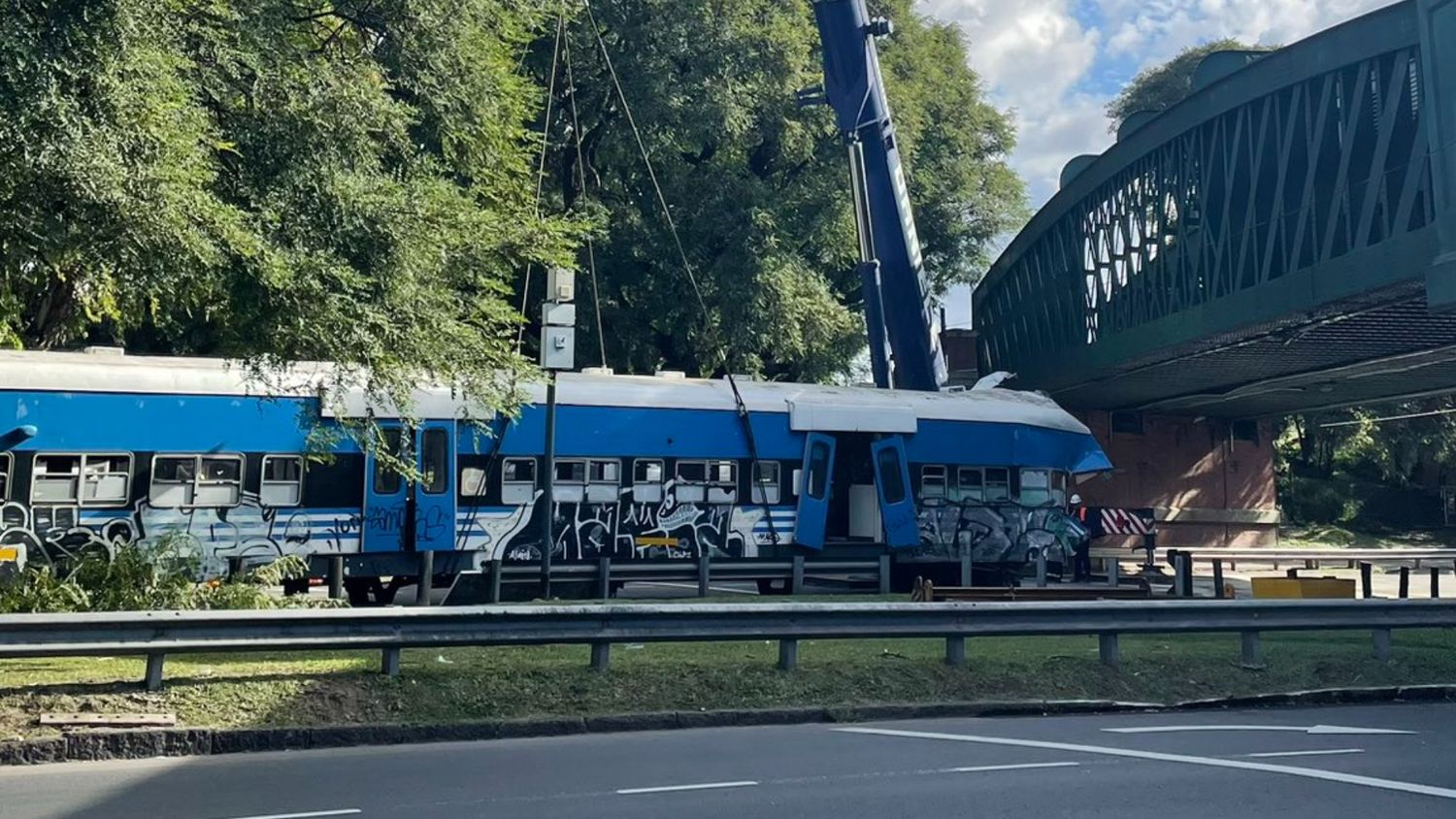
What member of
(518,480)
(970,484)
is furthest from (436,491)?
(970,484)

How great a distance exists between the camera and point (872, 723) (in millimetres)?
10734

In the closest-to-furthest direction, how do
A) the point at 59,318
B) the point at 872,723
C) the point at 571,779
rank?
1. the point at 571,779
2. the point at 872,723
3. the point at 59,318

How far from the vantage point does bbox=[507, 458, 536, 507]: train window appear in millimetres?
19375

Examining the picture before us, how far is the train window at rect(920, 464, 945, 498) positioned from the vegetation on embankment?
847 cm

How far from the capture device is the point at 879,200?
25656 mm

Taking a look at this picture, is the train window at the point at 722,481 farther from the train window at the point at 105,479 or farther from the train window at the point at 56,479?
the train window at the point at 56,479

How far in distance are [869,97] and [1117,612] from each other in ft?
51.2

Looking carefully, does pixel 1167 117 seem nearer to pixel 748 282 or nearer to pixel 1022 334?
pixel 748 282

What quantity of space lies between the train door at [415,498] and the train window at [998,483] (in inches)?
390

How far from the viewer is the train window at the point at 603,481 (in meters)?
20.1

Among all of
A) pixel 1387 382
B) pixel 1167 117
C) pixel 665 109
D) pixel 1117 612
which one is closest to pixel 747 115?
pixel 665 109

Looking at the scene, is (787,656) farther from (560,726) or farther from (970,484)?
(970,484)

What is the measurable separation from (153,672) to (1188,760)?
764cm

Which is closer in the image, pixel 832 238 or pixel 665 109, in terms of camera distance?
pixel 665 109
